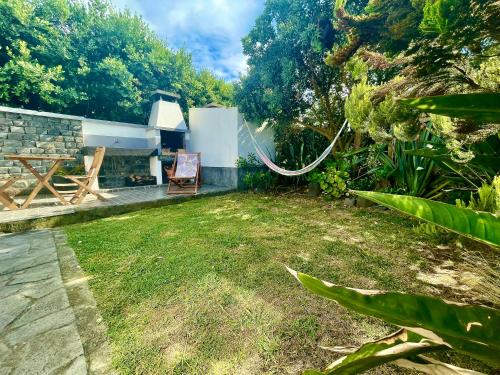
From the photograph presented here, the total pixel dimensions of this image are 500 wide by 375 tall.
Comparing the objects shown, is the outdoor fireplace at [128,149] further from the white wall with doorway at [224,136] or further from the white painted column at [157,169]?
the white wall with doorway at [224,136]

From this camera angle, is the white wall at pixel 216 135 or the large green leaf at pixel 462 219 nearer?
the large green leaf at pixel 462 219

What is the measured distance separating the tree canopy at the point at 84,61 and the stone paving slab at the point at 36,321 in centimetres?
531

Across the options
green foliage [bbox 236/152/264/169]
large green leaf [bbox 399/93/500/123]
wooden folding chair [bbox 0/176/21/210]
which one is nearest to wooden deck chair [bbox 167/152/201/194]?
green foliage [bbox 236/152/264/169]

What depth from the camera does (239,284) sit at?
1.54m

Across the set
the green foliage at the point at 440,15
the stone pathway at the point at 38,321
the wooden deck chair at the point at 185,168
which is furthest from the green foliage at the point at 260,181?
the green foliage at the point at 440,15

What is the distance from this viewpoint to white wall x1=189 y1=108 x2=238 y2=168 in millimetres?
5941

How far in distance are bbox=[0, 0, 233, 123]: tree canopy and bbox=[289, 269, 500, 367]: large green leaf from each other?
6.19 m

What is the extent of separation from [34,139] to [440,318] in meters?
8.21

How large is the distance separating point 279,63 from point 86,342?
533 cm

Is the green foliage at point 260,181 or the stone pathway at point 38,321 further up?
the green foliage at point 260,181

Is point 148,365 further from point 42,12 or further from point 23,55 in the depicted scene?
point 42,12

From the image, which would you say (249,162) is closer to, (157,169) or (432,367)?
(157,169)

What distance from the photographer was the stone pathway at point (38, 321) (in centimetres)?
97

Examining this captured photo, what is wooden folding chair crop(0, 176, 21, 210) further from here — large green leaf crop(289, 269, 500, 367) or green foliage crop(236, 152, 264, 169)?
large green leaf crop(289, 269, 500, 367)
